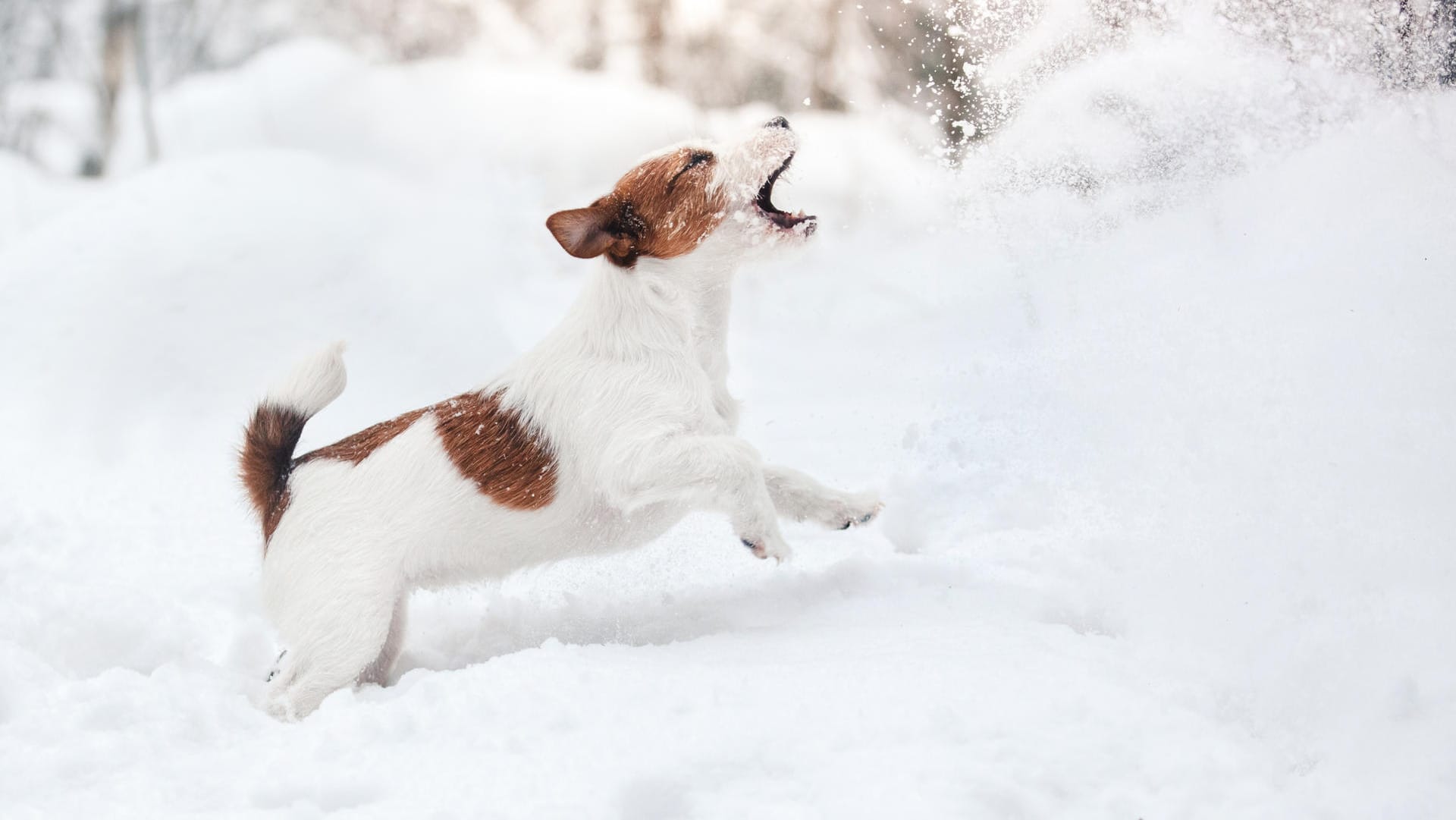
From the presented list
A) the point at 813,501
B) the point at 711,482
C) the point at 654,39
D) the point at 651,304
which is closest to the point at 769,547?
the point at 711,482

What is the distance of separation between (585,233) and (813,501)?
0.98 meters

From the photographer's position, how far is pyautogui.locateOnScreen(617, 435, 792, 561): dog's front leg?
287cm

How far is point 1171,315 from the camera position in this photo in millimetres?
4430

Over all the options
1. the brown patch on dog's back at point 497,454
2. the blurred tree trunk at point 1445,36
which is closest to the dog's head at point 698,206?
the brown patch on dog's back at point 497,454

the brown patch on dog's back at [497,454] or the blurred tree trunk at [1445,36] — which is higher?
the blurred tree trunk at [1445,36]

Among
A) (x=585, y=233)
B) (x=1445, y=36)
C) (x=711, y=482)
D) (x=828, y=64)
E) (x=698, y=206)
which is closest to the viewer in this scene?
(x=711, y=482)

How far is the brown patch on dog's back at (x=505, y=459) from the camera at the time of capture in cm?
307

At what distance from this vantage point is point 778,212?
323cm

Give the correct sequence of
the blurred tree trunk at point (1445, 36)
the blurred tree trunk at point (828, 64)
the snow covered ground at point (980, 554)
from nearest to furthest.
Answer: the snow covered ground at point (980, 554) → the blurred tree trunk at point (1445, 36) → the blurred tree trunk at point (828, 64)

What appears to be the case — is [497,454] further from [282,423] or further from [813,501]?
[813,501]

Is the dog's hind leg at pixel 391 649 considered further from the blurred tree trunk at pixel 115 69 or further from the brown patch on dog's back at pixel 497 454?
the blurred tree trunk at pixel 115 69

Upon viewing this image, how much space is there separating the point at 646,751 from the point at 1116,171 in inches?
160

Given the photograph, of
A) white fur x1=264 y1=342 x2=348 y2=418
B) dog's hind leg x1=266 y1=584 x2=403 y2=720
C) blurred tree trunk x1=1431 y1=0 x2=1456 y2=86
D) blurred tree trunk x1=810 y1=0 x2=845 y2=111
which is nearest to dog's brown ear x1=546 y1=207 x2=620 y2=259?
white fur x1=264 y1=342 x2=348 y2=418

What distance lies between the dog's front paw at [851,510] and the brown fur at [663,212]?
831 mm
